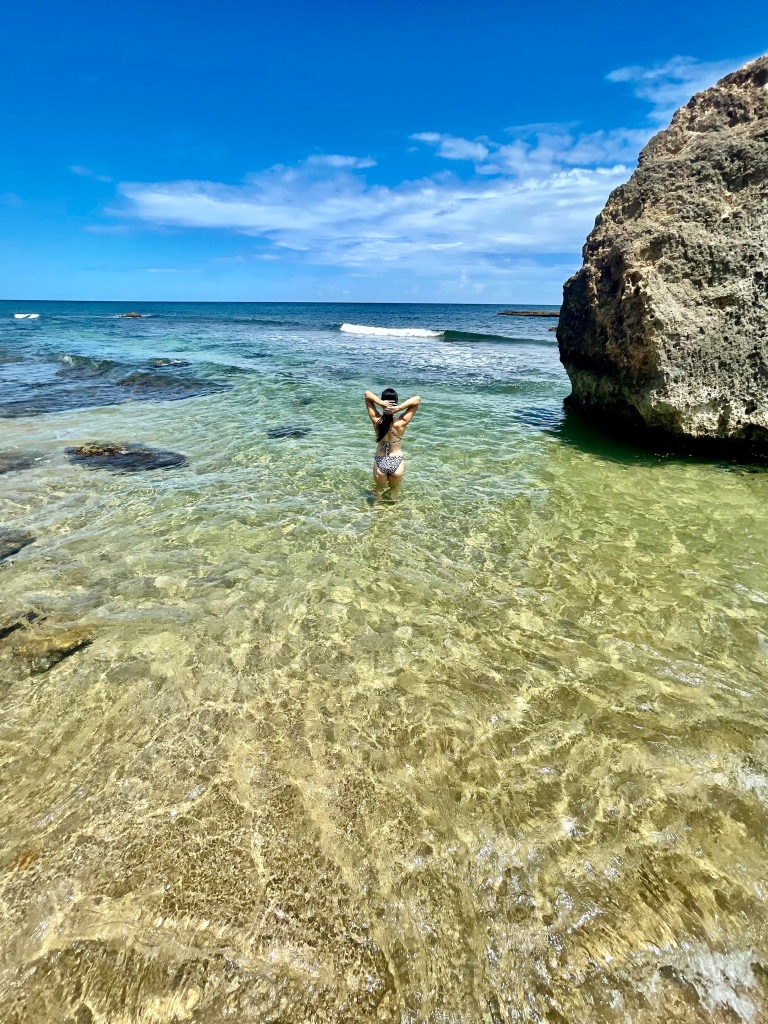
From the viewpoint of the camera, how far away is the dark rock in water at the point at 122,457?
9172 mm

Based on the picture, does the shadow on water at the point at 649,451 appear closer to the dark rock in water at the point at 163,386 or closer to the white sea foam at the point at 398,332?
the dark rock in water at the point at 163,386

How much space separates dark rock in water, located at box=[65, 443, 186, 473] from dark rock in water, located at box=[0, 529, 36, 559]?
2.70 meters

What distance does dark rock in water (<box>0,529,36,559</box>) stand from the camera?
231 inches

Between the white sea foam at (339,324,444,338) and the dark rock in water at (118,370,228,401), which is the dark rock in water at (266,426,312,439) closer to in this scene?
the dark rock in water at (118,370,228,401)

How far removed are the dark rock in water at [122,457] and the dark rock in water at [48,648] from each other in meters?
5.06

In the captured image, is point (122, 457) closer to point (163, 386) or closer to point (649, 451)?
point (163, 386)

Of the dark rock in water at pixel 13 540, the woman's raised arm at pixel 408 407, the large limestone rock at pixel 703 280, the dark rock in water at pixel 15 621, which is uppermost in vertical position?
the large limestone rock at pixel 703 280

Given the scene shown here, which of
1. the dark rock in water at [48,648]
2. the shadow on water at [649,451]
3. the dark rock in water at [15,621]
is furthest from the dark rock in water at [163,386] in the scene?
the dark rock in water at [48,648]

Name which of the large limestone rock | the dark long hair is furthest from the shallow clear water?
the large limestone rock

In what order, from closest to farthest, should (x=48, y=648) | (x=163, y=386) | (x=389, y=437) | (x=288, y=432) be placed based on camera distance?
1. (x=48, y=648)
2. (x=389, y=437)
3. (x=288, y=432)
4. (x=163, y=386)

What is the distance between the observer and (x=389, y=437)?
791 centimetres

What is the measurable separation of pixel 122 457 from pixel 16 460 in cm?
180

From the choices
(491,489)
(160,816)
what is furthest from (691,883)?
(491,489)

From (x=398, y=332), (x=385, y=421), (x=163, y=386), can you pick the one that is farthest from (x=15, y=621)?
(x=398, y=332)
